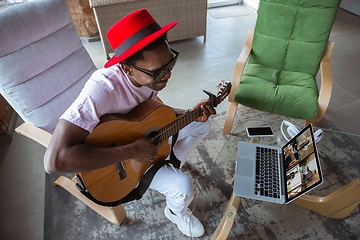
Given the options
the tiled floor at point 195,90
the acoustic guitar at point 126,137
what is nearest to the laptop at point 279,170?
the acoustic guitar at point 126,137

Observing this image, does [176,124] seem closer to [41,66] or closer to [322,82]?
[41,66]

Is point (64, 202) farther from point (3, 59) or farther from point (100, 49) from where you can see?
point (100, 49)

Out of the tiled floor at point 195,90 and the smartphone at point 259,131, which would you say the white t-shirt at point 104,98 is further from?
the tiled floor at point 195,90

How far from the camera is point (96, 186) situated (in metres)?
1.08

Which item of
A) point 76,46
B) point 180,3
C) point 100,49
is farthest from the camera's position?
point 100,49

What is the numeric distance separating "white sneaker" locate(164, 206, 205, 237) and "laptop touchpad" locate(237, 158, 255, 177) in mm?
423

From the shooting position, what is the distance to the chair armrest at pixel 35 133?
1265mm

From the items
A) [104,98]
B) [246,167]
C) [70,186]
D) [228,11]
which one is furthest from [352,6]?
[70,186]

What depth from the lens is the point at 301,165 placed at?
1.12m

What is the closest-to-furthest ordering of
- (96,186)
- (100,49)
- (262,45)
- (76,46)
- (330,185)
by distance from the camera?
(96,186) < (330,185) < (76,46) < (262,45) < (100,49)

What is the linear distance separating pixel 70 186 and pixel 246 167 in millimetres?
1246

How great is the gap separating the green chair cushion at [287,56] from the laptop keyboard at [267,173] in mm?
582

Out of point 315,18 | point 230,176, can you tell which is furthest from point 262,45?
point 230,176

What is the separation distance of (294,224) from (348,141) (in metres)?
0.68
